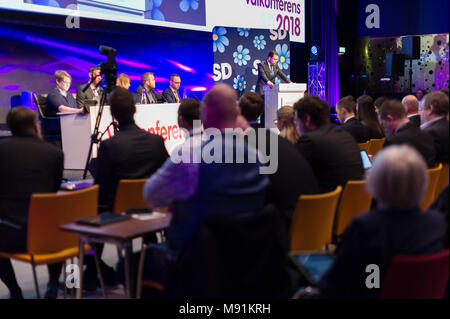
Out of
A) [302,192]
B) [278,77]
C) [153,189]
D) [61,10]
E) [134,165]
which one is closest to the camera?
[153,189]

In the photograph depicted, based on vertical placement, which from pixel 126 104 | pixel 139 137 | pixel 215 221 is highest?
pixel 126 104

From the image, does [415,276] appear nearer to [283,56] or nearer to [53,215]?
[53,215]

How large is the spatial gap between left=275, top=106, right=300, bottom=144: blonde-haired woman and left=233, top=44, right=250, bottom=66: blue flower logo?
21.1 feet

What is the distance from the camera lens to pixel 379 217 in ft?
5.97

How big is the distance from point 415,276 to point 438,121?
2992mm

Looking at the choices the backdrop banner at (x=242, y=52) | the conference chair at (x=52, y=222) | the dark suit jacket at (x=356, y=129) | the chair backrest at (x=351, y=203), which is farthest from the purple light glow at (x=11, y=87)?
the chair backrest at (x=351, y=203)

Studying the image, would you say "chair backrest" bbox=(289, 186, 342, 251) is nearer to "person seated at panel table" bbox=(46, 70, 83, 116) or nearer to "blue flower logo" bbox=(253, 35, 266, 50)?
"person seated at panel table" bbox=(46, 70, 83, 116)

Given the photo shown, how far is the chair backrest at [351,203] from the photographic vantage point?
3.13 metres

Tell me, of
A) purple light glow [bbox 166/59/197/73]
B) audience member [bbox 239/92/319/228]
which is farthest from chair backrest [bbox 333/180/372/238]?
purple light glow [bbox 166/59/197/73]

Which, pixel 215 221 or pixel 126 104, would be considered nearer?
pixel 215 221

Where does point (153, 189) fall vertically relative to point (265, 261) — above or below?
above
